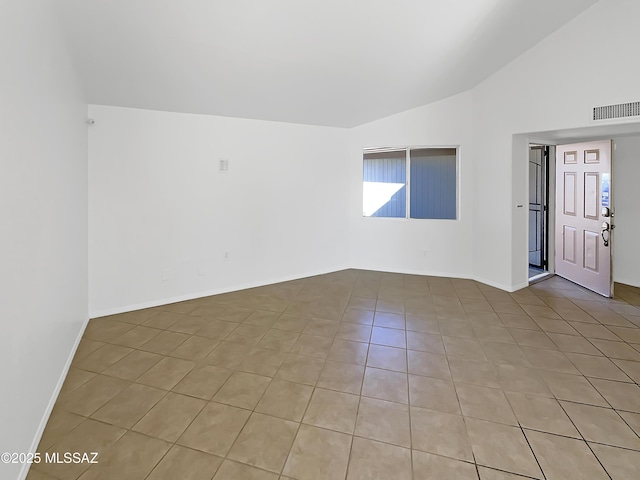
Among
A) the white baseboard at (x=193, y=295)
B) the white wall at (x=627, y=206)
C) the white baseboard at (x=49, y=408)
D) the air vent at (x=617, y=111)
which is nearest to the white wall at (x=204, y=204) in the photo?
the white baseboard at (x=193, y=295)

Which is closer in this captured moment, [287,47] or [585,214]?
[287,47]

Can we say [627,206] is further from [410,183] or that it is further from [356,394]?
[356,394]

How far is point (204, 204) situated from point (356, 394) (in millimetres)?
3030

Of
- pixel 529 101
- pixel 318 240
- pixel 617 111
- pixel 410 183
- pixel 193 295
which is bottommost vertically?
pixel 193 295

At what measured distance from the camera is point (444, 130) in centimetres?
512

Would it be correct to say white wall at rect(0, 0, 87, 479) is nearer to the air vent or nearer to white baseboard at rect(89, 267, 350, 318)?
white baseboard at rect(89, 267, 350, 318)

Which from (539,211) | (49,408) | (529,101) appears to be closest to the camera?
(49,408)

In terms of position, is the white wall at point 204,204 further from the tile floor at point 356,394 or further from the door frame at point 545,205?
the door frame at point 545,205

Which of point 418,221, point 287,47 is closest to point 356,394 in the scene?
point 287,47

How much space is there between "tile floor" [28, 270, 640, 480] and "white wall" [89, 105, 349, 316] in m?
0.60

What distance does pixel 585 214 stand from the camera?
4547 millimetres

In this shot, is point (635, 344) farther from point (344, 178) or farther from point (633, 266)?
point (344, 178)

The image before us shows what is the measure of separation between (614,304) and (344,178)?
3.82 m

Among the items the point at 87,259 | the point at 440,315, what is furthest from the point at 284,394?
the point at 87,259
